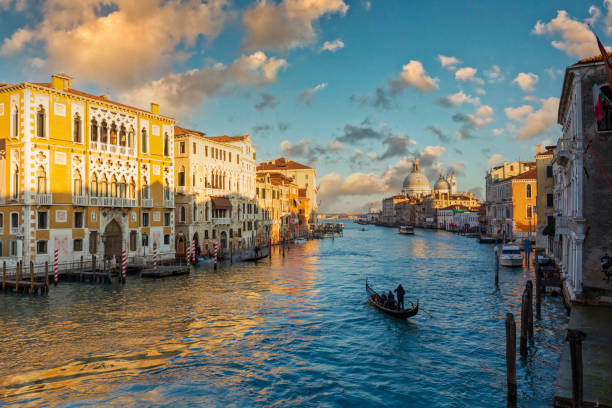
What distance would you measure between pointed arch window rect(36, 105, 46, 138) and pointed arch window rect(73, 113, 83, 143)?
82.6 inches

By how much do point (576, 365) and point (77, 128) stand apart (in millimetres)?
31194

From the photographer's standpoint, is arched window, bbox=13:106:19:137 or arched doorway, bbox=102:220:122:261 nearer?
arched window, bbox=13:106:19:137

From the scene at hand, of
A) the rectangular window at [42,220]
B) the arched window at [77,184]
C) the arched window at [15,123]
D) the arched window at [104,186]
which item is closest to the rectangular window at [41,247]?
the rectangular window at [42,220]

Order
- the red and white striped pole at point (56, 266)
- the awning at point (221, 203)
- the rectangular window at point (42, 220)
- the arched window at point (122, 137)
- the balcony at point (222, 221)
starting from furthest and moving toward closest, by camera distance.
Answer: the balcony at point (222, 221) → the awning at point (221, 203) → the arched window at point (122, 137) → the rectangular window at point (42, 220) → the red and white striped pole at point (56, 266)

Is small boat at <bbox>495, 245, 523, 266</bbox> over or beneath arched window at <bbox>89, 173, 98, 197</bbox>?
beneath

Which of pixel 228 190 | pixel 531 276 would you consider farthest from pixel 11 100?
pixel 531 276

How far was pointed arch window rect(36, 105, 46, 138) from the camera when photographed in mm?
27875

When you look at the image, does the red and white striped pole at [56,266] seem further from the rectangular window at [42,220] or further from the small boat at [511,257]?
the small boat at [511,257]

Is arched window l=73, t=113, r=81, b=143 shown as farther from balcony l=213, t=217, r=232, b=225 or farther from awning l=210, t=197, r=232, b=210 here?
balcony l=213, t=217, r=232, b=225

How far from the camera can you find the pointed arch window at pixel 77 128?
30.1 m

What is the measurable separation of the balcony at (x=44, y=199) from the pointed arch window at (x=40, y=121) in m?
3.75

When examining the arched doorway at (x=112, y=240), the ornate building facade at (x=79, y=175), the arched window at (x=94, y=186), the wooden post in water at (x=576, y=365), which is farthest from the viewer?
the arched doorway at (x=112, y=240)

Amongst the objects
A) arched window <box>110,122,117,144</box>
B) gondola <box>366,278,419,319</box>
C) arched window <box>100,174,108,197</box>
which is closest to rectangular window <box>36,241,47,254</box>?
arched window <box>100,174,108,197</box>

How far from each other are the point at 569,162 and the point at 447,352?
11315mm
